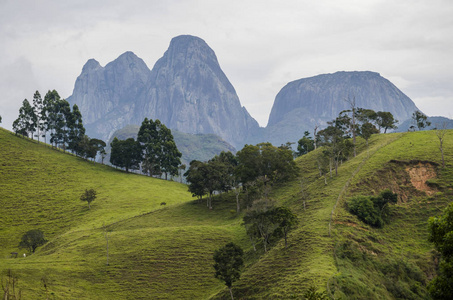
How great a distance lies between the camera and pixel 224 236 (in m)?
74.7

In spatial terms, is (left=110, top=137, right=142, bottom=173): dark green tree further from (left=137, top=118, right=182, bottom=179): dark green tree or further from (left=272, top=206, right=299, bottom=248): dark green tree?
(left=272, top=206, right=299, bottom=248): dark green tree

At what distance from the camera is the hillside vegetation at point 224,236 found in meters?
48.2

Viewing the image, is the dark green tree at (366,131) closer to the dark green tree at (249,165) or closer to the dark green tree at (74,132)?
the dark green tree at (249,165)

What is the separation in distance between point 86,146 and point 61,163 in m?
13.5

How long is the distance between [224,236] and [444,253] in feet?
170

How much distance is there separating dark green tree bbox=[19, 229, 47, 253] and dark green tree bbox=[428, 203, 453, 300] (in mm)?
78647

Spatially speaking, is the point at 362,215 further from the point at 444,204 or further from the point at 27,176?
the point at 27,176

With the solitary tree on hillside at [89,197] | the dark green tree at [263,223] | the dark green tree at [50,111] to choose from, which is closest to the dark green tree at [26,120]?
the dark green tree at [50,111]

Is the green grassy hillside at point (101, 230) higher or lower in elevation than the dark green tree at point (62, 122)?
lower

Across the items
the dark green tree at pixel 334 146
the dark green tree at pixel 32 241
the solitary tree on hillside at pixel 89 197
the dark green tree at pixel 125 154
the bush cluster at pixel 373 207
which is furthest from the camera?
the dark green tree at pixel 125 154

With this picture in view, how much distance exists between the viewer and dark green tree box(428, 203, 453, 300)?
1042 inches

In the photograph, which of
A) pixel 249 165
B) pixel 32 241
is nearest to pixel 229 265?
pixel 249 165

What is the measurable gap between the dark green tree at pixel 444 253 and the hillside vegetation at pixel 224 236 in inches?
451

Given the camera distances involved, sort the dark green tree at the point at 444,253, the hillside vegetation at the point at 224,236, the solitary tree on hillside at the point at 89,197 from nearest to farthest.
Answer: the dark green tree at the point at 444,253
the hillside vegetation at the point at 224,236
the solitary tree on hillside at the point at 89,197
